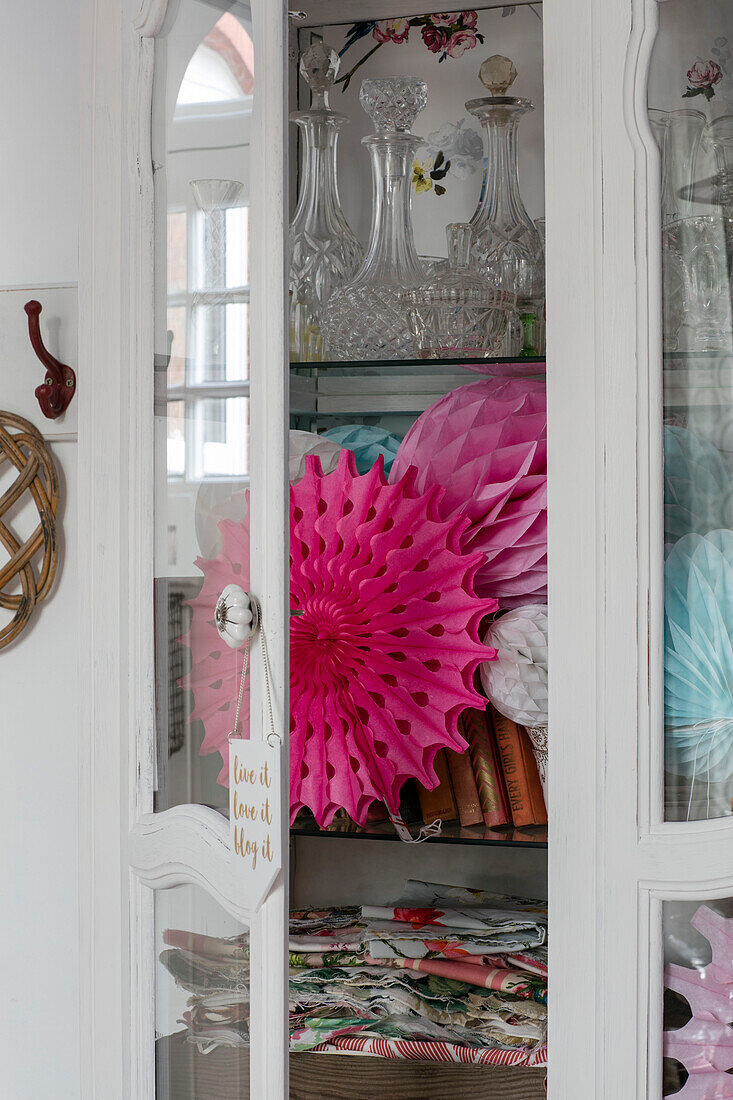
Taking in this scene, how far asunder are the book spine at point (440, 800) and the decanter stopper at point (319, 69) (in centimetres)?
87

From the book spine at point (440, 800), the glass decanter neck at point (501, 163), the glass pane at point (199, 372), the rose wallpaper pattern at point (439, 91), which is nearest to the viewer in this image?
the glass pane at point (199, 372)

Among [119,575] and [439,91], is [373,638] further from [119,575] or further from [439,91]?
[439,91]

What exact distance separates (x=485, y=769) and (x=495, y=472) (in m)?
0.33

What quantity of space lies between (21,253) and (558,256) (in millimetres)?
1023

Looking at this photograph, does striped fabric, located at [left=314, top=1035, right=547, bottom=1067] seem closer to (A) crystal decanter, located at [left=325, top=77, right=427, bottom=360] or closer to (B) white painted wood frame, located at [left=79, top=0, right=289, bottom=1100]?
(B) white painted wood frame, located at [left=79, top=0, right=289, bottom=1100]

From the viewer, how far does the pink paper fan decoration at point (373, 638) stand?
114 cm

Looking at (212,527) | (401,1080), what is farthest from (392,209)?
(401,1080)

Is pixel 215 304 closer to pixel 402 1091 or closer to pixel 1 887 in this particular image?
pixel 402 1091

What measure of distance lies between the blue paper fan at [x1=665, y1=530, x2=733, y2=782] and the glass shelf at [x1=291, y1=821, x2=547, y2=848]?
0.30 metres

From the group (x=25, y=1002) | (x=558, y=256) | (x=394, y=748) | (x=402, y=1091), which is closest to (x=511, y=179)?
(x=558, y=256)

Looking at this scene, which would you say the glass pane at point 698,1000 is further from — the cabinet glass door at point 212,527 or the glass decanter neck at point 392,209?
the glass decanter neck at point 392,209

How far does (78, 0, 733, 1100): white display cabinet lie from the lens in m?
0.85

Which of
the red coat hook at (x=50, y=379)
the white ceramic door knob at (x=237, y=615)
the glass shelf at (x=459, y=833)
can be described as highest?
the red coat hook at (x=50, y=379)

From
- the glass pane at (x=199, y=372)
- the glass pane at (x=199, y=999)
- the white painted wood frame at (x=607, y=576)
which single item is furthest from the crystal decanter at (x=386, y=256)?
the glass pane at (x=199, y=999)
